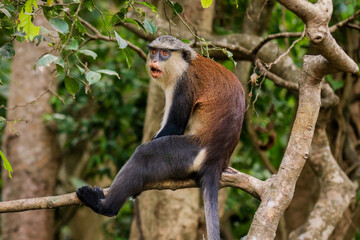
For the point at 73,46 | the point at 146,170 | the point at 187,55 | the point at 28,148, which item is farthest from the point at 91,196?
the point at 28,148

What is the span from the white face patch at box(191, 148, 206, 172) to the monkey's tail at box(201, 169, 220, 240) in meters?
0.10

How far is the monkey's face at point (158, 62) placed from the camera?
4395 mm

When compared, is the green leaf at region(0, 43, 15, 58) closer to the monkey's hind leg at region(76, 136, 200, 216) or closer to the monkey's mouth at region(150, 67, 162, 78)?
the monkey's hind leg at region(76, 136, 200, 216)

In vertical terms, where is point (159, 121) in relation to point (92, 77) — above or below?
below

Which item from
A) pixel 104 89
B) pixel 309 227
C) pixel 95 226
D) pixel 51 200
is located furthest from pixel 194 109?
pixel 95 226

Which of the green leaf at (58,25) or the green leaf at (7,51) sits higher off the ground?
the green leaf at (58,25)

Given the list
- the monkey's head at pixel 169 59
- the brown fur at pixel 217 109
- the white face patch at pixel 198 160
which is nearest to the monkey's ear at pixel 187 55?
the monkey's head at pixel 169 59

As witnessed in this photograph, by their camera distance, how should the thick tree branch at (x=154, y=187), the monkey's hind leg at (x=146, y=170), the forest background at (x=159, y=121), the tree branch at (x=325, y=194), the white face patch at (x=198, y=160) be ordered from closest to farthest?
the thick tree branch at (x=154, y=187) → the monkey's hind leg at (x=146, y=170) → the white face patch at (x=198, y=160) → the tree branch at (x=325, y=194) → the forest background at (x=159, y=121)

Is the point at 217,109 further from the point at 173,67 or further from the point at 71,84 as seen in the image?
the point at 71,84

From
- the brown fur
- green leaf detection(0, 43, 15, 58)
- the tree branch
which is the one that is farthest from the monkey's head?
the tree branch

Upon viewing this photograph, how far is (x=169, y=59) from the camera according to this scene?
4.39m

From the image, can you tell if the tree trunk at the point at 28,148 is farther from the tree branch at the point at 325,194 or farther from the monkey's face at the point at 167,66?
the tree branch at the point at 325,194

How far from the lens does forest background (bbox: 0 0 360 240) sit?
5.33m

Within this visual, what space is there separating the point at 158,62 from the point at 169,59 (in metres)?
0.10
